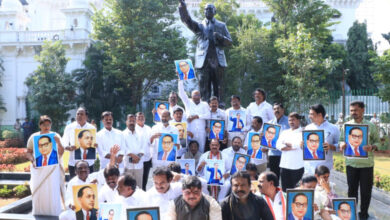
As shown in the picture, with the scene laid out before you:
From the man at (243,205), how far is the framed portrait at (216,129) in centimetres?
291

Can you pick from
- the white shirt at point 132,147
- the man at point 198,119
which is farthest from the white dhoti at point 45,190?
the man at point 198,119

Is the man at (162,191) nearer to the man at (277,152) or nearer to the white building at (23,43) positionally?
the man at (277,152)

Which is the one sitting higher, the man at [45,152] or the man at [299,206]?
the man at [45,152]

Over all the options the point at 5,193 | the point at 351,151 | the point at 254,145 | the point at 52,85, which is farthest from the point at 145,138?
the point at 52,85

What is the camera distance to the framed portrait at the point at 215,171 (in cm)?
574

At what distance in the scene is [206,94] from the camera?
25.0 ft

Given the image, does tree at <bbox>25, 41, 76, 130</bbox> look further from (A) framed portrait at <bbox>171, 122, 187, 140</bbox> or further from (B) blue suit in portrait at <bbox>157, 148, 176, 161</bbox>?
(B) blue suit in portrait at <bbox>157, 148, 176, 161</bbox>

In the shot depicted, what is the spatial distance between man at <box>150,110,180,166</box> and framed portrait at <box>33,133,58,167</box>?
176 cm

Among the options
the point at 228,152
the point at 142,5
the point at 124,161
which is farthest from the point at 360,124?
the point at 142,5

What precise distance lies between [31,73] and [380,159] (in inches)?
1009

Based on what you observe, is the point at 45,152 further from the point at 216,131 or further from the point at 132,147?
the point at 216,131

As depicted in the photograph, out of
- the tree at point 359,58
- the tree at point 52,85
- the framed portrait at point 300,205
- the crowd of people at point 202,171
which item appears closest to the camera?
the crowd of people at point 202,171

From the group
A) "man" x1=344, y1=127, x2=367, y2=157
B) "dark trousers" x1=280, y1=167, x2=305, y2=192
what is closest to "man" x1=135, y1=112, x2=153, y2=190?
"dark trousers" x1=280, y1=167, x2=305, y2=192

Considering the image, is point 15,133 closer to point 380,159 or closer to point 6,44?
point 6,44
